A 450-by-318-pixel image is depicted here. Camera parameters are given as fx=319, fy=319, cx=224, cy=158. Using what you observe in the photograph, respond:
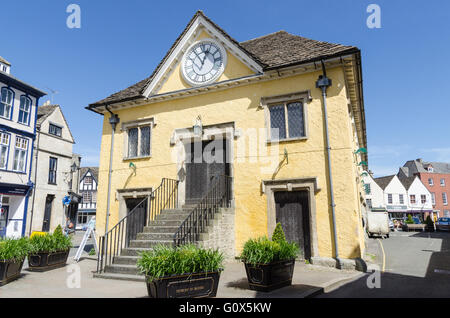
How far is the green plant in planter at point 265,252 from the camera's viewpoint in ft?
21.9

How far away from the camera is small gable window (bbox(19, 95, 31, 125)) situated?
22188mm

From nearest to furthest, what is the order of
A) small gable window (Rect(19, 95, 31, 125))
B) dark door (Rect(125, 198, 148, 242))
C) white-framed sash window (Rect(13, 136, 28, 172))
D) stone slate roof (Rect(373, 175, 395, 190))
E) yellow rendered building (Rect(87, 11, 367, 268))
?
yellow rendered building (Rect(87, 11, 367, 268)) < dark door (Rect(125, 198, 148, 242)) < white-framed sash window (Rect(13, 136, 28, 172)) < small gable window (Rect(19, 95, 31, 125)) < stone slate roof (Rect(373, 175, 395, 190))

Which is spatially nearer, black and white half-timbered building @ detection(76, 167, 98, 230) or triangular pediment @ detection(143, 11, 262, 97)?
triangular pediment @ detection(143, 11, 262, 97)

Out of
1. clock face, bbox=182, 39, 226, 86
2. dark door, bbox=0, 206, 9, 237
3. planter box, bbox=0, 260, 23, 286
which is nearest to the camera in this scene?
planter box, bbox=0, 260, 23, 286

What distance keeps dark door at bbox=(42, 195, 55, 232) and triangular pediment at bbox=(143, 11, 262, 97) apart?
19204 mm

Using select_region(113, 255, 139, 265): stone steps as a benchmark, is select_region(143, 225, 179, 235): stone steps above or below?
above

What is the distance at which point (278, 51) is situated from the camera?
1266 cm

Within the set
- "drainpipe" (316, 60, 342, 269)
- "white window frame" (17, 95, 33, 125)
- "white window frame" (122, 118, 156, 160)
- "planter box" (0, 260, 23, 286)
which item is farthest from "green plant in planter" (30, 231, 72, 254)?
"white window frame" (17, 95, 33, 125)

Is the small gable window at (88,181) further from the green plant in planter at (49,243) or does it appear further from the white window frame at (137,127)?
the green plant in planter at (49,243)

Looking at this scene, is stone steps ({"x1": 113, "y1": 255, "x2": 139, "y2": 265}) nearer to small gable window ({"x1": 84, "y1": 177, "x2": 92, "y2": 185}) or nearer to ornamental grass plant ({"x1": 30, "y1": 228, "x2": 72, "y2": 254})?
ornamental grass plant ({"x1": 30, "y1": 228, "x2": 72, "y2": 254})

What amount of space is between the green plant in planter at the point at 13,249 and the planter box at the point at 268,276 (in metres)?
5.59
